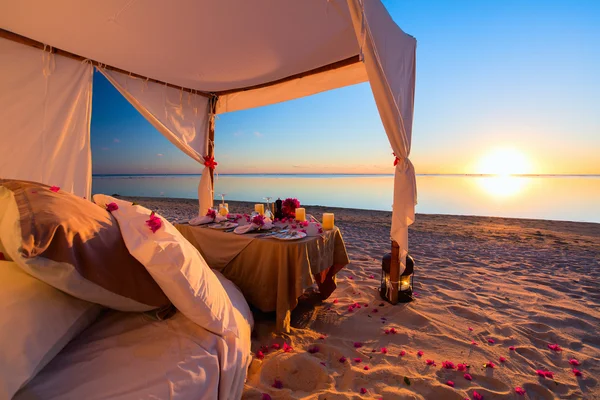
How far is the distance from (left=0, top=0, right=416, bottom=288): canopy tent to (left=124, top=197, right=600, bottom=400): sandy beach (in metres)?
0.65

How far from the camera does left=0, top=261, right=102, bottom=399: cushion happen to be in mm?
681

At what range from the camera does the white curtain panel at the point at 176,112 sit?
310cm

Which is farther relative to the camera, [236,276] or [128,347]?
[236,276]

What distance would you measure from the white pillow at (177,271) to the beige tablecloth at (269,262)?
2.27 ft

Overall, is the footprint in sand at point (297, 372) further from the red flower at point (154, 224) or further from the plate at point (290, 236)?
the red flower at point (154, 224)

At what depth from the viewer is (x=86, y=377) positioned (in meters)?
0.81

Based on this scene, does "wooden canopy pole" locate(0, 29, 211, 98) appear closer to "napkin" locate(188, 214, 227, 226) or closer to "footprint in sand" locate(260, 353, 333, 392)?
"napkin" locate(188, 214, 227, 226)

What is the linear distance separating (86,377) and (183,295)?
0.33 metres

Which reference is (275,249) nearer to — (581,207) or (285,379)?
(285,379)

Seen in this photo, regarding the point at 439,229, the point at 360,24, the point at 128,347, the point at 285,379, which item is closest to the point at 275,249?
the point at 285,379

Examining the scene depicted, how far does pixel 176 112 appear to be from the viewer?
3.55 m

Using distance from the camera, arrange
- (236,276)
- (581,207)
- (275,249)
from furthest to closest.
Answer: (581,207)
(236,276)
(275,249)

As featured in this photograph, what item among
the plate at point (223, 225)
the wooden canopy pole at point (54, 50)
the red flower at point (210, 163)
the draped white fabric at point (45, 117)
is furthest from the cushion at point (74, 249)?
the red flower at point (210, 163)

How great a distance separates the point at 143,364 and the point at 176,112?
10.8 feet
